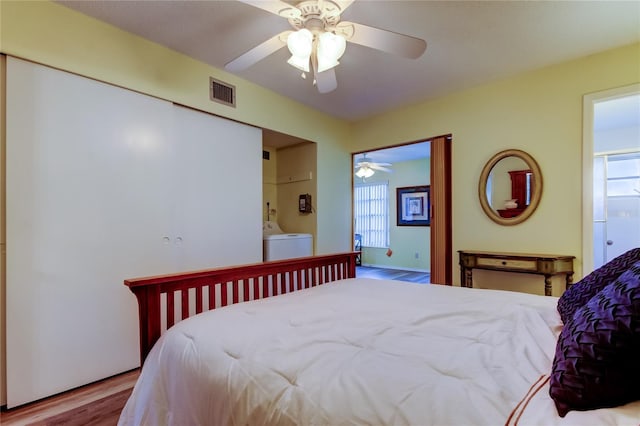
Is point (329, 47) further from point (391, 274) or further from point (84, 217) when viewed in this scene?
point (391, 274)

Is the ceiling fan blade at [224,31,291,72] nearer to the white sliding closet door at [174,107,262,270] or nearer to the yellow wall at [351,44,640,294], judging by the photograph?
the white sliding closet door at [174,107,262,270]

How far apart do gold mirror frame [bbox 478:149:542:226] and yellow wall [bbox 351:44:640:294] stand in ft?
0.15

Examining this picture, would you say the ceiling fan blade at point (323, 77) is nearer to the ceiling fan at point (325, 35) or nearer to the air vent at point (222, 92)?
the ceiling fan at point (325, 35)

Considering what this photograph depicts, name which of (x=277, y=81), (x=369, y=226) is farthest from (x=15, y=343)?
(x=369, y=226)

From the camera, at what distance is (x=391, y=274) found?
6020mm

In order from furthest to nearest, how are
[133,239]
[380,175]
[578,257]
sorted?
[380,175] < [578,257] < [133,239]

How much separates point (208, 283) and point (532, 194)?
2.91 meters

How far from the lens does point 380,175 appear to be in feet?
22.9

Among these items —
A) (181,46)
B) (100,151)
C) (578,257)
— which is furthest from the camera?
(578,257)

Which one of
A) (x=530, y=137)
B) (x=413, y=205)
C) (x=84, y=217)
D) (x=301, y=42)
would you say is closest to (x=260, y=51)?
(x=301, y=42)

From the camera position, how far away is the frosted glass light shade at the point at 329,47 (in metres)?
1.71

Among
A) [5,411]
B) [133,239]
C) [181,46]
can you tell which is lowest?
[5,411]

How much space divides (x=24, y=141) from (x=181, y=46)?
1.26 metres

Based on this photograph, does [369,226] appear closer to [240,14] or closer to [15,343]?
[240,14]
